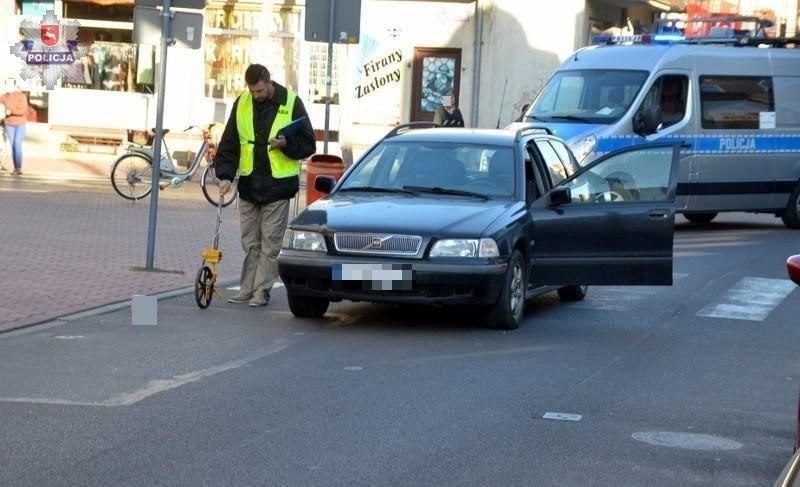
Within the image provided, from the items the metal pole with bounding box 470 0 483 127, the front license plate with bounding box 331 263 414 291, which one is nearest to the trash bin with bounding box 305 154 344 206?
the front license plate with bounding box 331 263 414 291

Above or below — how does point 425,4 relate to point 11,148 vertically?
above

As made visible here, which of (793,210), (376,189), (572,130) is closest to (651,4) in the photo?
(793,210)

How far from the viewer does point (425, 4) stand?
1237 inches

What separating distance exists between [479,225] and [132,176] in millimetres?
11928

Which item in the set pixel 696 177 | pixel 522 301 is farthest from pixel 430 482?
pixel 696 177

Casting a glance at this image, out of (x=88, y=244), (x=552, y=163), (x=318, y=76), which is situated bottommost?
(x=88, y=244)

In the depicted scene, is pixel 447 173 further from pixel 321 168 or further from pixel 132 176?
pixel 132 176

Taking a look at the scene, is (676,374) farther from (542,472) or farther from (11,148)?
(11,148)

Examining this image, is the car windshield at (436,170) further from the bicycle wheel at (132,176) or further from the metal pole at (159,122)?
the bicycle wheel at (132,176)

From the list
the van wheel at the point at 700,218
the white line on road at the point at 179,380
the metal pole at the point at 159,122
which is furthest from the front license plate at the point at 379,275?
the van wheel at the point at 700,218

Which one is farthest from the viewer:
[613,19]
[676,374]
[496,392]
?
[613,19]

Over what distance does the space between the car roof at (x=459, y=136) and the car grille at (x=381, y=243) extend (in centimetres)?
185

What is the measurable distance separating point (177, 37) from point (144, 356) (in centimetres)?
481

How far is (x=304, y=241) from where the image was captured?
10.9 meters
